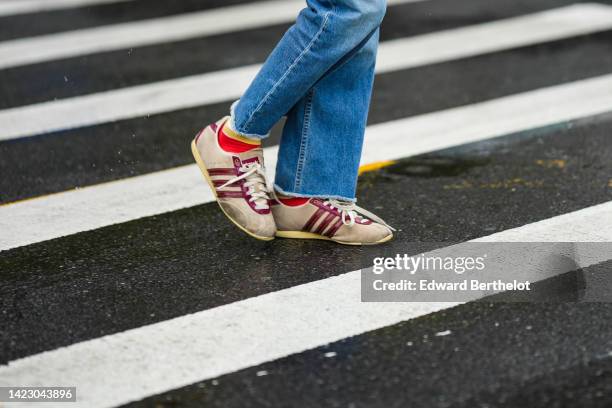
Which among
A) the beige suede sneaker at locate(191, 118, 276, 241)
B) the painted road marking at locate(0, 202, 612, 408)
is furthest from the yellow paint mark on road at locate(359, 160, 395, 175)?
the painted road marking at locate(0, 202, 612, 408)

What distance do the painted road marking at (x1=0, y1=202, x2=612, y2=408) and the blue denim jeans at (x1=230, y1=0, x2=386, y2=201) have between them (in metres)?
0.42

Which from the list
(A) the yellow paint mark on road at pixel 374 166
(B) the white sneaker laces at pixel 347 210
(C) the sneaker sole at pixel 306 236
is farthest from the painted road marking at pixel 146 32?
(B) the white sneaker laces at pixel 347 210

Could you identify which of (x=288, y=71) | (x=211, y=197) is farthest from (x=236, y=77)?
(x=288, y=71)

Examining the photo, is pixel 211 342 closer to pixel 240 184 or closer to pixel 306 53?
pixel 240 184

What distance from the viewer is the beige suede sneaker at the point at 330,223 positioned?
3723mm

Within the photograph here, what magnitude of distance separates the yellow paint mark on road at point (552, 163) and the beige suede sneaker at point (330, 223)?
1.06 metres

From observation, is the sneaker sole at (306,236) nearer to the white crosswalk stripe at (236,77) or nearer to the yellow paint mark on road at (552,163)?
the yellow paint mark on road at (552,163)

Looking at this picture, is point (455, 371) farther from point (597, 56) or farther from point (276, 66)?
point (597, 56)

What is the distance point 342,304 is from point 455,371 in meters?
0.53

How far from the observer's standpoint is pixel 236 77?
607cm

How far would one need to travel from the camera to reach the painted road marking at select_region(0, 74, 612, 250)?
407 cm

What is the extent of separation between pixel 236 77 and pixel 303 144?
97.7 inches

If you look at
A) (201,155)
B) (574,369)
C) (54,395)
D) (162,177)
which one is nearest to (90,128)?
(162,177)

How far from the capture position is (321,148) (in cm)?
366
